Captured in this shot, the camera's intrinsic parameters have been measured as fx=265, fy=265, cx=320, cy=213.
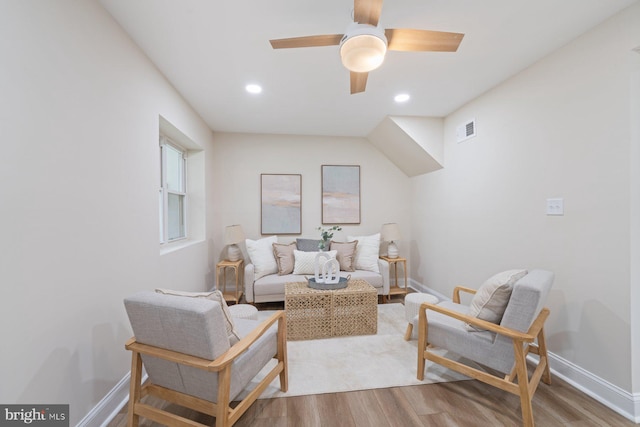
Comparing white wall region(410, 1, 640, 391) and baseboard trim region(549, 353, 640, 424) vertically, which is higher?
white wall region(410, 1, 640, 391)

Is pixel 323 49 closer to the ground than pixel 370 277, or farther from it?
farther from it

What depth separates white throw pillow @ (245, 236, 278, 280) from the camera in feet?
11.7

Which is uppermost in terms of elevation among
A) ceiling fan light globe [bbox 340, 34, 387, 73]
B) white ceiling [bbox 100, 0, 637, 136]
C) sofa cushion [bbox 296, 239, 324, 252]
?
white ceiling [bbox 100, 0, 637, 136]

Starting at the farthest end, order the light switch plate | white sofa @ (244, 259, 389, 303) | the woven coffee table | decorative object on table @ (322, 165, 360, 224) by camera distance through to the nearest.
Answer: decorative object on table @ (322, 165, 360, 224) < white sofa @ (244, 259, 389, 303) < the woven coffee table < the light switch plate

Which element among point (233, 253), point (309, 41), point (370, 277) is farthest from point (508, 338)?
point (233, 253)

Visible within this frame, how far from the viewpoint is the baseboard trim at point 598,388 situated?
1.62 meters

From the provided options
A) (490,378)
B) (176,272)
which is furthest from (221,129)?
(490,378)

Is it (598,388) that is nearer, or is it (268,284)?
(598,388)

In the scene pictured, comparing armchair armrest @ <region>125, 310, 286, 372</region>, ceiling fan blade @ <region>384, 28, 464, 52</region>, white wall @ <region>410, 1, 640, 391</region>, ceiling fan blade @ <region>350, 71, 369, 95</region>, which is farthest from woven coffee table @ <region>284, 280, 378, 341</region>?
ceiling fan blade @ <region>384, 28, 464, 52</region>

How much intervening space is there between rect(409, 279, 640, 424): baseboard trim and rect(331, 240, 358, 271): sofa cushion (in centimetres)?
223

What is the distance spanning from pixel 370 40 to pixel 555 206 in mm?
1924

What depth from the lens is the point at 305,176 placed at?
432cm

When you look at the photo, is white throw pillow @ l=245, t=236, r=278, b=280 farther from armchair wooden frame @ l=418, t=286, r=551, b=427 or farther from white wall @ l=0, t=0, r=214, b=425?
armchair wooden frame @ l=418, t=286, r=551, b=427

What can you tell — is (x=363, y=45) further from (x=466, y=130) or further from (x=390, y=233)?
(x=390, y=233)
